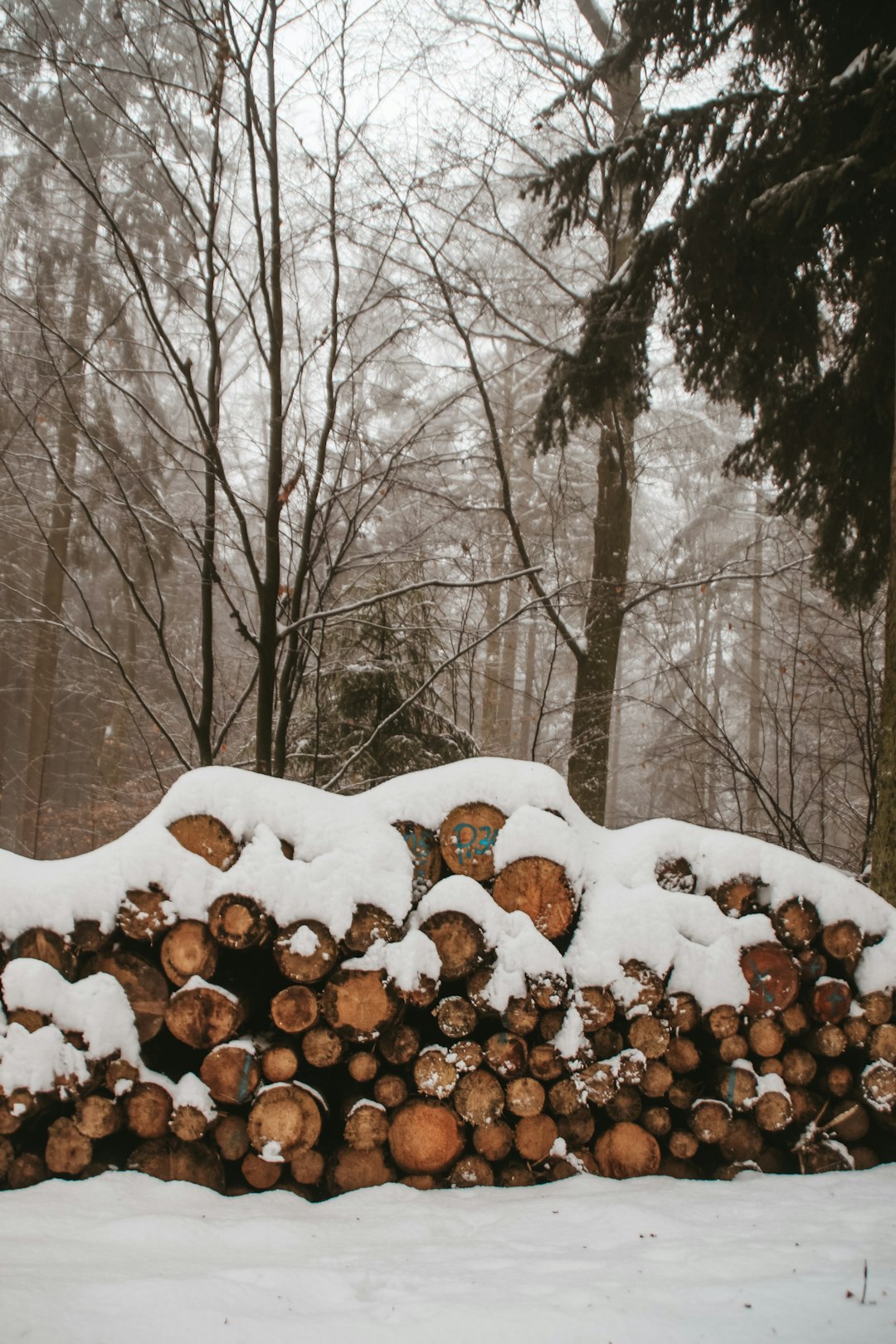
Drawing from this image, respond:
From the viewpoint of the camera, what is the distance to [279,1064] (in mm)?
2145

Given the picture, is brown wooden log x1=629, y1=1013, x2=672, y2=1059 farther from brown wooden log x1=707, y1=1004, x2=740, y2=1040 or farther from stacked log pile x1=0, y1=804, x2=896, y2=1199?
brown wooden log x1=707, y1=1004, x2=740, y2=1040

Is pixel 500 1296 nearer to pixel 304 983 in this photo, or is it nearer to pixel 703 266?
pixel 304 983

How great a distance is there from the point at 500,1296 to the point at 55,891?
1.59 metres

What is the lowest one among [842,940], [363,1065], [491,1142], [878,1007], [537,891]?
[491,1142]

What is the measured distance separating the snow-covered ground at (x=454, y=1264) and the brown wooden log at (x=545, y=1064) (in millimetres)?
300

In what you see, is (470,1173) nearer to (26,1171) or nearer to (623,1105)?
(623,1105)

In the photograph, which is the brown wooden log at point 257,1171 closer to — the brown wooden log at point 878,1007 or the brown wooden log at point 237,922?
the brown wooden log at point 237,922

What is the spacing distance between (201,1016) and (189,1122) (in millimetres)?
284

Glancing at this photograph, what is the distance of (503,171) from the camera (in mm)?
7312

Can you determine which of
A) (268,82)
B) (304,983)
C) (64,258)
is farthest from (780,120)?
(64,258)

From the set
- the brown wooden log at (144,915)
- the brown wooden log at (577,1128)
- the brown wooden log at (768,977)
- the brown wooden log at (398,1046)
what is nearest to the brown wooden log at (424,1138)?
the brown wooden log at (398,1046)

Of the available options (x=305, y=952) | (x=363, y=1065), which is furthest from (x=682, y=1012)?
(x=305, y=952)

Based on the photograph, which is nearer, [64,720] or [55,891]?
[55,891]

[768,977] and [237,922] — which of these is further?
[768,977]
